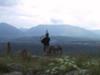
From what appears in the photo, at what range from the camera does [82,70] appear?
13.5 meters

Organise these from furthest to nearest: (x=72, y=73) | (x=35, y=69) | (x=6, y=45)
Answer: (x=6, y=45) → (x=35, y=69) → (x=72, y=73)

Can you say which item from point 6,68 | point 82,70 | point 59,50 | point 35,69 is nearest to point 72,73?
point 82,70

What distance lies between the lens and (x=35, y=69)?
14.4 m

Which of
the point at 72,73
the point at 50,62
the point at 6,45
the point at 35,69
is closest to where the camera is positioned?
the point at 72,73

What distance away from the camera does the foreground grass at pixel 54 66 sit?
1370 cm

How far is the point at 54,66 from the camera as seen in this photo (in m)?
14.4

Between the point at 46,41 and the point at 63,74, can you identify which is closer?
the point at 63,74

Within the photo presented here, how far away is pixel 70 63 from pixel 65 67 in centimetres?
38

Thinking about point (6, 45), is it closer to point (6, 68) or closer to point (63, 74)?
point (6, 68)

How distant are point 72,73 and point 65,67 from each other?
22.1 inches

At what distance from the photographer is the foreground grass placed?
13.7m

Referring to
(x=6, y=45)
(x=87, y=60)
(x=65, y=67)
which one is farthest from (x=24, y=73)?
(x=6, y=45)

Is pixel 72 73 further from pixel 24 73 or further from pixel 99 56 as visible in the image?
pixel 99 56

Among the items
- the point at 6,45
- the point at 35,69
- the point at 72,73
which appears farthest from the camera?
the point at 6,45
